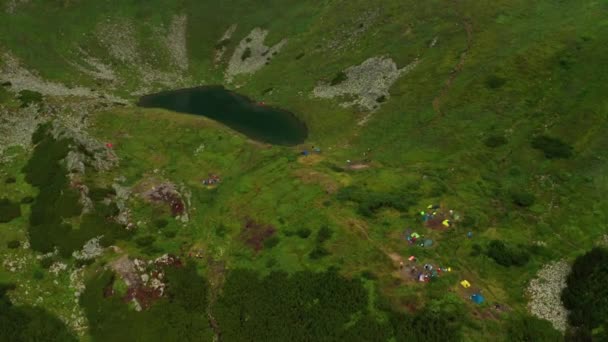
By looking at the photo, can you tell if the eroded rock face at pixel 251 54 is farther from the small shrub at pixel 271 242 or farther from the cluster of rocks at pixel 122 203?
the small shrub at pixel 271 242

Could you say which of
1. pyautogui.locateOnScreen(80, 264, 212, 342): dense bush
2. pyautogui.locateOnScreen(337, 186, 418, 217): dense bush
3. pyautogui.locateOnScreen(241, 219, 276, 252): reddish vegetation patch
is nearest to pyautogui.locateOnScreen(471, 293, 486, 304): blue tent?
pyautogui.locateOnScreen(337, 186, 418, 217): dense bush

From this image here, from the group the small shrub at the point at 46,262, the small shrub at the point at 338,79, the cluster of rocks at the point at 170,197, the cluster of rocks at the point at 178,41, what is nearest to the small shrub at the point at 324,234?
the cluster of rocks at the point at 170,197

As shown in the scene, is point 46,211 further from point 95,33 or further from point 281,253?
point 95,33

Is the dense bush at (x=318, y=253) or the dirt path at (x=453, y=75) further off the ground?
the dense bush at (x=318, y=253)

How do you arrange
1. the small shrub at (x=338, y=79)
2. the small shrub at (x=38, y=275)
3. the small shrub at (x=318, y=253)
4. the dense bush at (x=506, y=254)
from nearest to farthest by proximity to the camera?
1. the small shrub at (x=318, y=253)
2. the dense bush at (x=506, y=254)
3. the small shrub at (x=38, y=275)
4. the small shrub at (x=338, y=79)

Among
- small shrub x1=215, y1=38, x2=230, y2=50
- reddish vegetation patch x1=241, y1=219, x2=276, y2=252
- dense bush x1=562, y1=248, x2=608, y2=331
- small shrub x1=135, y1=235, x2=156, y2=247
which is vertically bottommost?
dense bush x1=562, y1=248, x2=608, y2=331

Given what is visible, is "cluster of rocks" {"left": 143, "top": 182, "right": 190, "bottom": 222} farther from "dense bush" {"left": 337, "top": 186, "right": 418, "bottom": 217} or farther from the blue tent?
the blue tent

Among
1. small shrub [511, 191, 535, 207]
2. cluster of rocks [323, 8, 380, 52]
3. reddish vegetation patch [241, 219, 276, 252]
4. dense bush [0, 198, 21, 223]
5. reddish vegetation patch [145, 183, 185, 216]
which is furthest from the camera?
cluster of rocks [323, 8, 380, 52]
